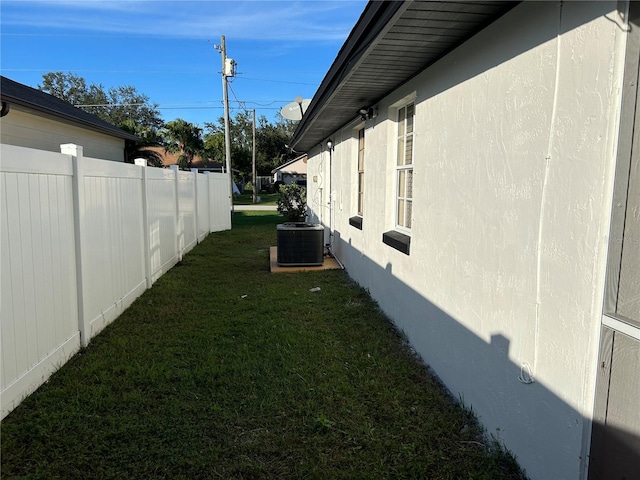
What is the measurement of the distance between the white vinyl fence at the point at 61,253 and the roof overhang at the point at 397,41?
263 cm

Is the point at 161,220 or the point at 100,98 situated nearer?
the point at 161,220

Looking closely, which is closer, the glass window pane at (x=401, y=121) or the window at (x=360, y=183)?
→ the glass window pane at (x=401, y=121)

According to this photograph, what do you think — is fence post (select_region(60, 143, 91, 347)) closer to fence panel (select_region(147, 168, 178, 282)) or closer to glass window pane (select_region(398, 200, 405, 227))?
fence panel (select_region(147, 168, 178, 282))

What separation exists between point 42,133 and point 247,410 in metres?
11.2

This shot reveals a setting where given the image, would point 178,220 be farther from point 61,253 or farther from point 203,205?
point 61,253

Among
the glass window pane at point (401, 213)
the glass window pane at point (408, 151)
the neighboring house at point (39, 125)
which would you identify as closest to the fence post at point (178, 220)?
the neighboring house at point (39, 125)

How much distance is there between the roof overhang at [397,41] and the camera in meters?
2.53

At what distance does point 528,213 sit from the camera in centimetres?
226

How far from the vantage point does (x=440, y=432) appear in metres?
2.77

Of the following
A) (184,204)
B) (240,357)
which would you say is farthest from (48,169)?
(184,204)

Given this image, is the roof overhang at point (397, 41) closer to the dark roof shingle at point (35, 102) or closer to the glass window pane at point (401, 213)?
the glass window pane at point (401, 213)

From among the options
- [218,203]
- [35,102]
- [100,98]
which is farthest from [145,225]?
[100,98]

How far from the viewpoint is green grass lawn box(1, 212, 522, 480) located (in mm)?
2455

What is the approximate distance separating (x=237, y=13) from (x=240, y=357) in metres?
5.94
